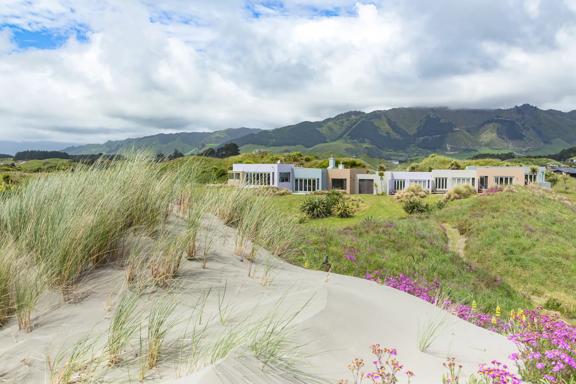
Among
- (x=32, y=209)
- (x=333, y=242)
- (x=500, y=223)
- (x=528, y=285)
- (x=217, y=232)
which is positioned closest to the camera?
(x=32, y=209)

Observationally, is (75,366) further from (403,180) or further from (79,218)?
(403,180)

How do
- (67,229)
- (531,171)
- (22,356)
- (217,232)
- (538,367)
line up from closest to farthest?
(22,356), (538,367), (67,229), (217,232), (531,171)

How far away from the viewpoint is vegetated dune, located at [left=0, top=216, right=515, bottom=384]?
255 centimetres

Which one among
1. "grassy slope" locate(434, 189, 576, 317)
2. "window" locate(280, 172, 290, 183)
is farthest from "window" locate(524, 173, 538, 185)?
"grassy slope" locate(434, 189, 576, 317)

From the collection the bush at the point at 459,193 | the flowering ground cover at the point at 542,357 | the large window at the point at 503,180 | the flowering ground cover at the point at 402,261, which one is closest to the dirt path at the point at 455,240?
the flowering ground cover at the point at 402,261

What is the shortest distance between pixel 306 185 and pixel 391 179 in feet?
36.5

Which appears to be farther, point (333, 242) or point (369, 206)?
point (369, 206)

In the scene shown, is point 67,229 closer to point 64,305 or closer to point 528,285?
point 64,305

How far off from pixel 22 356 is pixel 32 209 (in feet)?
6.97

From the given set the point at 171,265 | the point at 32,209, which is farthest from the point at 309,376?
the point at 32,209

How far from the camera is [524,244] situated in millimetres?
17594

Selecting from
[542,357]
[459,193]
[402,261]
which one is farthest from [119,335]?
[459,193]

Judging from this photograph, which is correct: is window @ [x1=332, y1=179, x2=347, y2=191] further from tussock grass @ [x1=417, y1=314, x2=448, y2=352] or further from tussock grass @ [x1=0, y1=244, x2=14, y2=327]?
tussock grass @ [x1=0, y1=244, x2=14, y2=327]

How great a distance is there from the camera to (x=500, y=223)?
2064 cm
